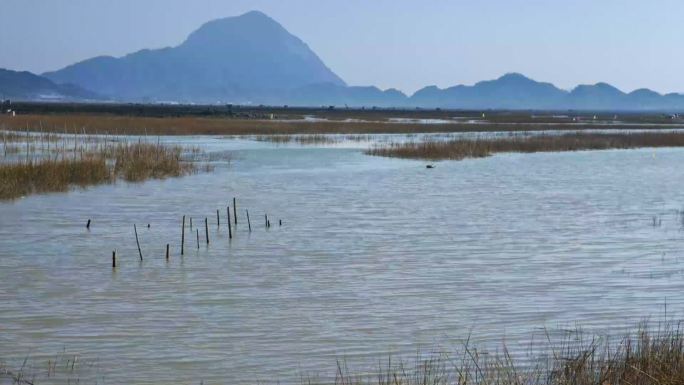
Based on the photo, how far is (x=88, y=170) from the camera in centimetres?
2847

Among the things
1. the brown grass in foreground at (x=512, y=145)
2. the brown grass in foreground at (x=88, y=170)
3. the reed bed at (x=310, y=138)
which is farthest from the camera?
the reed bed at (x=310, y=138)

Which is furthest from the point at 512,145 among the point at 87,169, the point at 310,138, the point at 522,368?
the point at 522,368

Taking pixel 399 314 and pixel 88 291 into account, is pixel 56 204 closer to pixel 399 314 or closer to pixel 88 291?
pixel 88 291

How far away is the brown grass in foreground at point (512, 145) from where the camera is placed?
4366 centimetres

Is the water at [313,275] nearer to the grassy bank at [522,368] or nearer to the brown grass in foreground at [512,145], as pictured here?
the grassy bank at [522,368]

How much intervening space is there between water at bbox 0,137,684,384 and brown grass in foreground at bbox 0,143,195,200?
811mm

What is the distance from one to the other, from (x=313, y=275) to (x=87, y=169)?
52.0ft

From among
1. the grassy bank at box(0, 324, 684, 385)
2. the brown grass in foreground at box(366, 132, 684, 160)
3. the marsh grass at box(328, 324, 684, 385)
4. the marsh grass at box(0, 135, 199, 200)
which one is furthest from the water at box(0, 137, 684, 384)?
the brown grass in foreground at box(366, 132, 684, 160)

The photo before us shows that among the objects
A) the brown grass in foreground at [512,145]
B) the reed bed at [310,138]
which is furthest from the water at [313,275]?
the reed bed at [310,138]

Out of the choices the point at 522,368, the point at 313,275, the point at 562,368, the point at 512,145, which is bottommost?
the point at 313,275

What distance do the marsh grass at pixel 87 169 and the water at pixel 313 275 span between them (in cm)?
80

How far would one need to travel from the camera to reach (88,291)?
43.5ft

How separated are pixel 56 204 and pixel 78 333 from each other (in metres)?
13.6

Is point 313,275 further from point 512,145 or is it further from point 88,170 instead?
point 512,145
